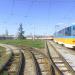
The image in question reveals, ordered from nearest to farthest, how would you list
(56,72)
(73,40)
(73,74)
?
(73,74), (56,72), (73,40)

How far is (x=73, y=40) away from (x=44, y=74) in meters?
13.8

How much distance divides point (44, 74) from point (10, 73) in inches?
72.0

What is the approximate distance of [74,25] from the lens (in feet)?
85.5

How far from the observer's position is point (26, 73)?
1277cm

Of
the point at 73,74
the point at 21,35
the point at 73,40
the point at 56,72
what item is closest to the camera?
the point at 73,74

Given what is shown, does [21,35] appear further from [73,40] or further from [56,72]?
[56,72]

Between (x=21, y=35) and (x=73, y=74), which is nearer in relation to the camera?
(x=73, y=74)

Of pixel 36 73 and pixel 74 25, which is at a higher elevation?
pixel 74 25

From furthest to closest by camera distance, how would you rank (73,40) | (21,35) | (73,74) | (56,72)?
1. (21,35)
2. (73,40)
3. (56,72)
4. (73,74)

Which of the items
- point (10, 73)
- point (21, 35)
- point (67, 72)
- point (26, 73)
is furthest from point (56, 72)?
point (21, 35)

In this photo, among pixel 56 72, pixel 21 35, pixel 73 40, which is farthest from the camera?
pixel 21 35

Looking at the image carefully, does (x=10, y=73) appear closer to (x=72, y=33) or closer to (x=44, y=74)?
(x=44, y=74)

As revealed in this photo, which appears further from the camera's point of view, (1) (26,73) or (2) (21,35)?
(2) (21,35)

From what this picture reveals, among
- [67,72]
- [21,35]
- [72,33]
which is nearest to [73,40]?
[72,33]
